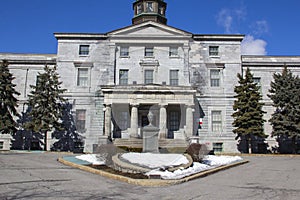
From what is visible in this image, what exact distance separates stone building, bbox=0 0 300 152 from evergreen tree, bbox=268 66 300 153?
3307 mm

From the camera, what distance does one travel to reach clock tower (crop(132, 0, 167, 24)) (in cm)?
3155

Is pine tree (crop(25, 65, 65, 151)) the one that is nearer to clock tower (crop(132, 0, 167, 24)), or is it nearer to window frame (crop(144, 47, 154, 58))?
window frame (crop(144, 47, 154, 58))

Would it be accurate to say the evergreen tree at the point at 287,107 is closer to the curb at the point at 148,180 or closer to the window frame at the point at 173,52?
the window frame at the point at 173,52

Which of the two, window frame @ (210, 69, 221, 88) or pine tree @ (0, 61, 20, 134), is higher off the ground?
window frame @ (210, 69, 221, 88)

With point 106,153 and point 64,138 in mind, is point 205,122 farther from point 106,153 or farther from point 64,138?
point 106,153

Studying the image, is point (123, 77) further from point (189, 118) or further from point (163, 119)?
point (189, 118)

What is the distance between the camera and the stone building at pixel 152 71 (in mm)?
25844

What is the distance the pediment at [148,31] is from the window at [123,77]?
11.2 ft

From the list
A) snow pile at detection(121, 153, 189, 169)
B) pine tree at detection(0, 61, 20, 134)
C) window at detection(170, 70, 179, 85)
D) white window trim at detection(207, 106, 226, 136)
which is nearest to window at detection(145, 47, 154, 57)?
window at detection(170, 70, 179, 85)

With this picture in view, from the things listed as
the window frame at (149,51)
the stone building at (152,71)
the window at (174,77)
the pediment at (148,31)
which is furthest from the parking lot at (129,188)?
the pediment at (148,31)

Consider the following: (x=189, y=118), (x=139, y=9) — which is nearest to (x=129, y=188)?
(x=189, y=118)

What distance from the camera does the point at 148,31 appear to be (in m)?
27.4

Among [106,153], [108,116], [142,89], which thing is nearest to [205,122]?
[142,89]

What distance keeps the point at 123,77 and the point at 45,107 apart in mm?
7403
